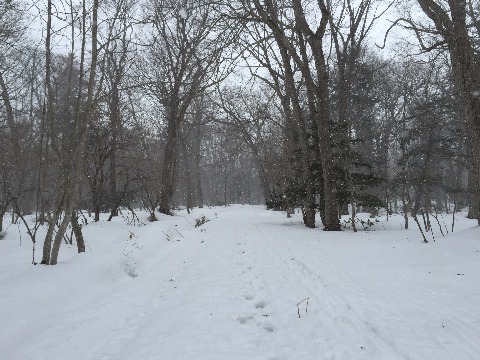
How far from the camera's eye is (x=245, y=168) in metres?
57.3

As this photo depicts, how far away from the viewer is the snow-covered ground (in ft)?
9.24

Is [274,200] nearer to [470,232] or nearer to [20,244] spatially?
[470,232]

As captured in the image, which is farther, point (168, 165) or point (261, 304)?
point (168, 165)

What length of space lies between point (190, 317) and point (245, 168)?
53.9m

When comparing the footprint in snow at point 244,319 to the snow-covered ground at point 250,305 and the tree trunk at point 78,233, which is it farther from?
the tree trunk at point 78,233

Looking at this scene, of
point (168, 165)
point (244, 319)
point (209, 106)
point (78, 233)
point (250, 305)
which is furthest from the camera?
point (209, 106)

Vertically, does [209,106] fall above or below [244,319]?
above

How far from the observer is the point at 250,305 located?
3.92m

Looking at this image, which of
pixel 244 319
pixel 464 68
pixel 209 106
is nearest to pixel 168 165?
pixel 209 106

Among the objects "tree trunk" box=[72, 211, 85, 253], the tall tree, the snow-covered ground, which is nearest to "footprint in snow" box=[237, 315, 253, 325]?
the snow-covered ground

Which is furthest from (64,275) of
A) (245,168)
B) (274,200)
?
(245,168)

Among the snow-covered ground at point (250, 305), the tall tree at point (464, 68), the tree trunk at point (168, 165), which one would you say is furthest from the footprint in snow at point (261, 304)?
the tree trunk at point (168, 165)

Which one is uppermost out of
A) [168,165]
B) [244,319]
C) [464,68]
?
[464,68]

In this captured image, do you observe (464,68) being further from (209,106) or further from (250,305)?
(209,106)
